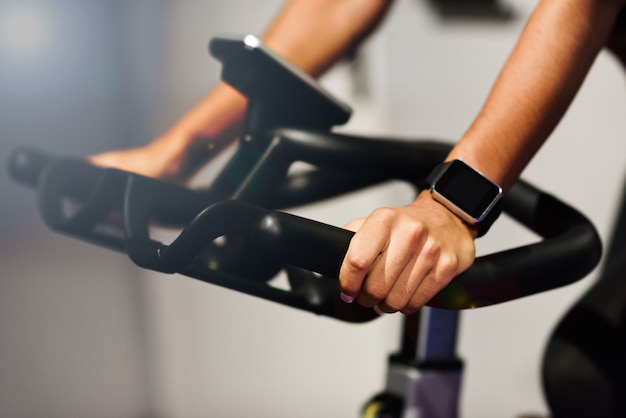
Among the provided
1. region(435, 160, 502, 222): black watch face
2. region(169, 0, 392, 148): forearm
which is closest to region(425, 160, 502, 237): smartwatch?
region(435, 160, 502, 222): black watch face

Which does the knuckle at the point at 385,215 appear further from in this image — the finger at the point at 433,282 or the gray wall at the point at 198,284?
the gray wall at the point at 198,284

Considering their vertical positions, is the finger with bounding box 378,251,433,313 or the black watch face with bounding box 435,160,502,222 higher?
the black watch face with bounding box 435,160,502,222

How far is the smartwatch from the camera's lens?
48 cm

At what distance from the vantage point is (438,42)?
1.77m

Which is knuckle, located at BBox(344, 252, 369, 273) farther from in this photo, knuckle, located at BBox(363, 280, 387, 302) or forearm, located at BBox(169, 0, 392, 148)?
forearm, located at BBox(169, 0, 392, 148)

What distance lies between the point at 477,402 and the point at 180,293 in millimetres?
1027

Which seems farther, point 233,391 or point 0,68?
point 233,391

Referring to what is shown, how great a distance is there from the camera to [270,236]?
40 cm

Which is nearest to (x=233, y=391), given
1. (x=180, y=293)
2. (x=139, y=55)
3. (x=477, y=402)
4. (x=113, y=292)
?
(x=180, y=293)

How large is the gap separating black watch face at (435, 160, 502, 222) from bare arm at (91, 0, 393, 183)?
0.99 feet

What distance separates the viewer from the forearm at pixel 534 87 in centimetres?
53

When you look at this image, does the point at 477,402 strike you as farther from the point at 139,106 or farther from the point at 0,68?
the point at 0,68

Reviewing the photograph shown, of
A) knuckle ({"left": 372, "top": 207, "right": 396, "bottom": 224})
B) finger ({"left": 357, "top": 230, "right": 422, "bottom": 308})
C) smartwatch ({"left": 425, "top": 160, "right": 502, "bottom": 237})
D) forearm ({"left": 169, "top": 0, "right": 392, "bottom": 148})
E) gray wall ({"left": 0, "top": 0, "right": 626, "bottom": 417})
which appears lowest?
gray wall ({"left": 0, "top": 0, "right": 626, "bottom": 417})

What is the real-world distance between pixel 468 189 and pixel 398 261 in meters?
0.11
